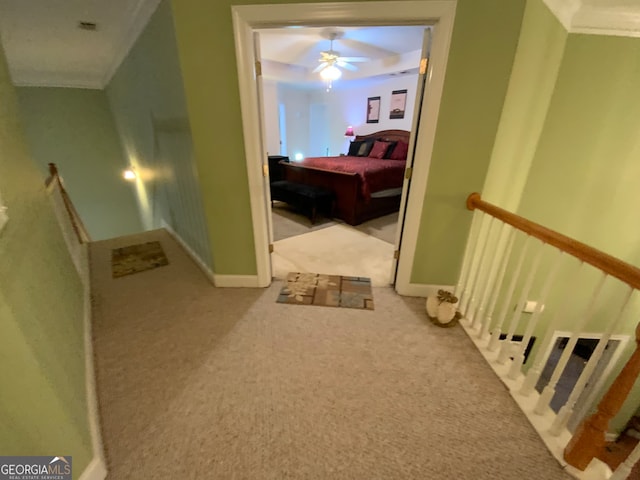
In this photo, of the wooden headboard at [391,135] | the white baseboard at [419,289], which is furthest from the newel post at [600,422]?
the wooden headboard at [391,135]

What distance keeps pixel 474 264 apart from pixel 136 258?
10.6ft

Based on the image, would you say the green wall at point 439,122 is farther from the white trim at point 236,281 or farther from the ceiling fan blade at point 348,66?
the ceiling fan blade at point 348,66

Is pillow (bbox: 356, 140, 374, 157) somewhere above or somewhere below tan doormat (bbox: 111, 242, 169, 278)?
above

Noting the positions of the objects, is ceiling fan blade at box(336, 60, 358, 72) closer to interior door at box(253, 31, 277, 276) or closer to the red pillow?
the red pillow

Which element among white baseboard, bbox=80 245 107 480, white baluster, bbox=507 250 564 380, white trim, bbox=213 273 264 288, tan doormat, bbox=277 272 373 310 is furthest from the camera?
white trim, bbox=213 273 264 288

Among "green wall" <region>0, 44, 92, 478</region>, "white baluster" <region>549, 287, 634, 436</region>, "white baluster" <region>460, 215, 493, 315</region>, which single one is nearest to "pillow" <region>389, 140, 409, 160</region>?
"white baluster" <region>460, 215, 493, 315</region>

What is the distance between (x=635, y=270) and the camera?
91 centimetres

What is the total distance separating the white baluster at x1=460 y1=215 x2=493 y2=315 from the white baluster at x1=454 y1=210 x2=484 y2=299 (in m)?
0.02

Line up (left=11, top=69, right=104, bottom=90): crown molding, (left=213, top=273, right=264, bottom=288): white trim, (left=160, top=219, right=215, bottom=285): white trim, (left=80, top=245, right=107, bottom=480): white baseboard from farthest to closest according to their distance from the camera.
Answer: (left=11, top=69, right=104, bottom=90): crown molding, (left=160, top=219, right=215, bottom=285): white trim, (left=213, top=273, right=264, bottom=288): white trim, (left=80, top=245, right=107, bottom=480): white baseboard

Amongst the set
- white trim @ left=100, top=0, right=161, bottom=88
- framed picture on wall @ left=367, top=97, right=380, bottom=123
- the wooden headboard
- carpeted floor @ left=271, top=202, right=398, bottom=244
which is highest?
white trim @ left=100, top=0, right=161, bottom=88

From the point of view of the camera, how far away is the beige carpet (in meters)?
2.67

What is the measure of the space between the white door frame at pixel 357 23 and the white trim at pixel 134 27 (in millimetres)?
796

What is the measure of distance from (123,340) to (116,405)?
20.5 inches

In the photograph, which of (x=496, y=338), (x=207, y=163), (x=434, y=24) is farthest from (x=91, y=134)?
(x=496, y=338)
